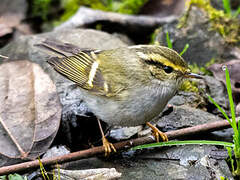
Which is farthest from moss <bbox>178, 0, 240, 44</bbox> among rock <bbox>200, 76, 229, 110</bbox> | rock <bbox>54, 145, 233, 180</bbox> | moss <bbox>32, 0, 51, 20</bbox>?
moss <bbox>32, 0, 51, 20</bbox>

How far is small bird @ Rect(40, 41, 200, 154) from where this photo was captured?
3156mm

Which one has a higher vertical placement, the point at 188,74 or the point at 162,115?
the point at 188,74

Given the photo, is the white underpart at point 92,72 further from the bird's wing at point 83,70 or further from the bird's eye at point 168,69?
the bird's eye at point 168,69

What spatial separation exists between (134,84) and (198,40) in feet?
6.09

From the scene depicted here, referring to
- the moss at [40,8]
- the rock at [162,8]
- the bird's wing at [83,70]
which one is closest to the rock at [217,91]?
the bird's wing at [83,70]

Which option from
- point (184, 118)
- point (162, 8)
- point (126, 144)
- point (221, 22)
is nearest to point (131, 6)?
point (162, 8)

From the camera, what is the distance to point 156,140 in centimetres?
321

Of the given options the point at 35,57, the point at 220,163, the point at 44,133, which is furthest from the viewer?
the point at 35,57

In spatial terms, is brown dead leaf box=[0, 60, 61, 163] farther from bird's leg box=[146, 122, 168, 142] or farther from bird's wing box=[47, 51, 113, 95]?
bird's leg box=[146, 122, 168, 142]

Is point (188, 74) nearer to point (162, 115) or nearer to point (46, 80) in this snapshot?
point (162, 115)

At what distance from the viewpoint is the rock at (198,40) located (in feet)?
15.1

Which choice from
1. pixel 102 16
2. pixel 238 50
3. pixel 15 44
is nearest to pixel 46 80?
pixel 15 44

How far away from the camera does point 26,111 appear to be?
349 cm

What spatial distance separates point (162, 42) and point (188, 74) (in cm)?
163
